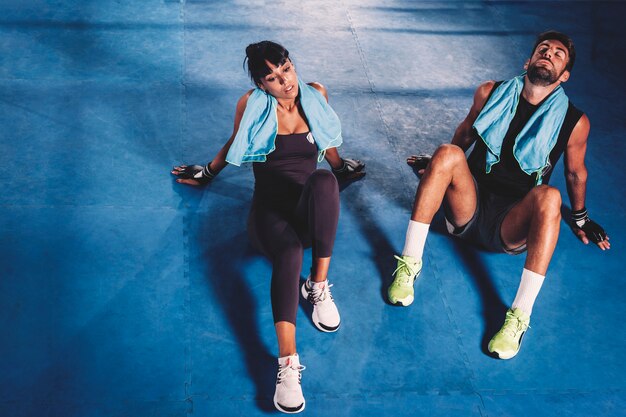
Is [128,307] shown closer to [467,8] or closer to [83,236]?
[83,236]

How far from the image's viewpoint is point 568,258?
129 inches

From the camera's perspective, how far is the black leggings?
2.57 m

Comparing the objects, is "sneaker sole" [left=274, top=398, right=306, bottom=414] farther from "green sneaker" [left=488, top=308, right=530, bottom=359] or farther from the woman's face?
the woman's face

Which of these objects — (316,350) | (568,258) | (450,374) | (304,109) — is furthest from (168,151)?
(568,258)

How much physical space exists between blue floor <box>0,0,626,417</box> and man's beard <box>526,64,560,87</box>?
0.93 meters

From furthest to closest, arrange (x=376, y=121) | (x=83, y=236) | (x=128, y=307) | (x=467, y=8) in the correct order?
(x=467, y=8) < (x=376, y=121) < (x=83, y=236) < (x=128, y=307)

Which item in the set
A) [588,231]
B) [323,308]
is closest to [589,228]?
[588,231]

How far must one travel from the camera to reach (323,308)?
9.15ft

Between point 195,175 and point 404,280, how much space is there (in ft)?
4.32

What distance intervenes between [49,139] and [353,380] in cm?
237

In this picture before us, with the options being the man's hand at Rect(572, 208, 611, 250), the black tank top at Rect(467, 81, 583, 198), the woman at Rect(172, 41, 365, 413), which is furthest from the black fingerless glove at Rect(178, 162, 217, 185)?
the man's hand at Rect(572, 208, 611, 250)

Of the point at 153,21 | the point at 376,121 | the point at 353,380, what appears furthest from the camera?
the point at 153,21

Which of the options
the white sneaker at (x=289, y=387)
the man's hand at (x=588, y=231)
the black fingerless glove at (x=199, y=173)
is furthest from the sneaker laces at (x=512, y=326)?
the black fingerless glove at (x=199, y=173)

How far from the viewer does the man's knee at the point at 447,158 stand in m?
2.80
